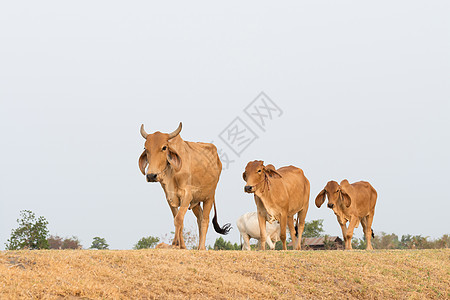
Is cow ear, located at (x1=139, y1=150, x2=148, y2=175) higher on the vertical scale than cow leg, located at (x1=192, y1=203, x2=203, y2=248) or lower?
higher

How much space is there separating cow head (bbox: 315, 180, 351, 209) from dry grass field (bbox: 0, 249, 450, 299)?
297 cm

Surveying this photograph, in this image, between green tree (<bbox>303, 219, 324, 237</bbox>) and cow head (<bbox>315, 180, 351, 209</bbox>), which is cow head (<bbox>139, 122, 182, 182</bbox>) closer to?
cow head (<bbox>315, 180, 351, 209</bbox>)

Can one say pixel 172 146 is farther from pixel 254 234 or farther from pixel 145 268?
pixel 254 234

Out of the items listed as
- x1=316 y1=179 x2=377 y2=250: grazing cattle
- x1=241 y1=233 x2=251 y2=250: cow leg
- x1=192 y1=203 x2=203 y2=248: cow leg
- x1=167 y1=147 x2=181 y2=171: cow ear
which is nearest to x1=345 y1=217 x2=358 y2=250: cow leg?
x1=316 y1=179 x2=377 y2=250: grazing cattle

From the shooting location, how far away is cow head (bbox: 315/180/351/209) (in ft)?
47.6

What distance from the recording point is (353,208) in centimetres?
1496

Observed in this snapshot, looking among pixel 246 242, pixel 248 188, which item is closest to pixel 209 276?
pixel 248 188

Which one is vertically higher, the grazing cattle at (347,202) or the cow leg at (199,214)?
the grazing cattle at (347,202)

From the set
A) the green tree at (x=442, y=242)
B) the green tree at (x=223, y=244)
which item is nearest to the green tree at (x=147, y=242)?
the green tree at (x=223, y=244)

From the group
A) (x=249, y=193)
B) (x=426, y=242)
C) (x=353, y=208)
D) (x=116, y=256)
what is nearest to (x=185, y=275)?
(x=116, y=256)

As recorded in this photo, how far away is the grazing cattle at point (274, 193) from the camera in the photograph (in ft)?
39.7

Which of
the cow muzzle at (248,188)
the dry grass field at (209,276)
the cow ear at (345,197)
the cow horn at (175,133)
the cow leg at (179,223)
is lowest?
the dry grass field at (209,276)

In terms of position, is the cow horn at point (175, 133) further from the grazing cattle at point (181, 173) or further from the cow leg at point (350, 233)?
the cow leg at point (350, 233)

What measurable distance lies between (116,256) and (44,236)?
304 inches
